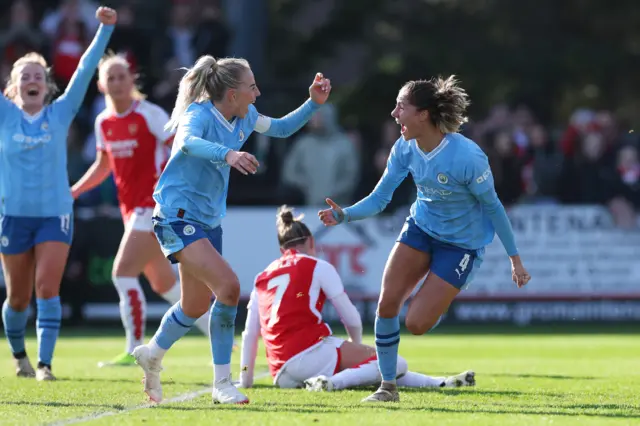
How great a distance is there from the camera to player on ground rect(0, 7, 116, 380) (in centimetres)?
1033

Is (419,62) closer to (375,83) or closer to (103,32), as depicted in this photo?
(375,83)

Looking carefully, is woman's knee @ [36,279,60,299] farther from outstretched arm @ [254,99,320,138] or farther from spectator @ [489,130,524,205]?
spectator @ [489,130,524,205]

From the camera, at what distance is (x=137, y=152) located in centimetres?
1158

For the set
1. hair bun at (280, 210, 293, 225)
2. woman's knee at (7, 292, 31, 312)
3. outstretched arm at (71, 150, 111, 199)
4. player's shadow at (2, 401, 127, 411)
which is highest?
outstretched arm at (71, 150, 111, 199)

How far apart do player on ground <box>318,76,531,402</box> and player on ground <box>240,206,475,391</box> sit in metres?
0.77

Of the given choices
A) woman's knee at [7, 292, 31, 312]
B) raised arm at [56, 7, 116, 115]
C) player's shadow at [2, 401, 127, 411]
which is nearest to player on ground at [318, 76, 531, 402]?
player's shadow at [2, 401, 127, 411]

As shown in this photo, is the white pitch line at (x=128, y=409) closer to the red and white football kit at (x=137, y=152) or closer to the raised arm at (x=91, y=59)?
the red and white football kit at (x=137, y=152)

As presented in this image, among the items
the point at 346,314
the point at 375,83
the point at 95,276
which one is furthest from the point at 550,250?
the point at 375,83

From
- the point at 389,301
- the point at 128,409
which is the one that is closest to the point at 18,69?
the point at 128,409

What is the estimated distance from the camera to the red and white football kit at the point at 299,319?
9367 millimetres

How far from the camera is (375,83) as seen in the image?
93.1ft

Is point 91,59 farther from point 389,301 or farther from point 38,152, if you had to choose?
point 389,301

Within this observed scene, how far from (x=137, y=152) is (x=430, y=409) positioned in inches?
184

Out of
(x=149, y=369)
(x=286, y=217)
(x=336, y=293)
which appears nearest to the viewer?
(x=149, y=369)
